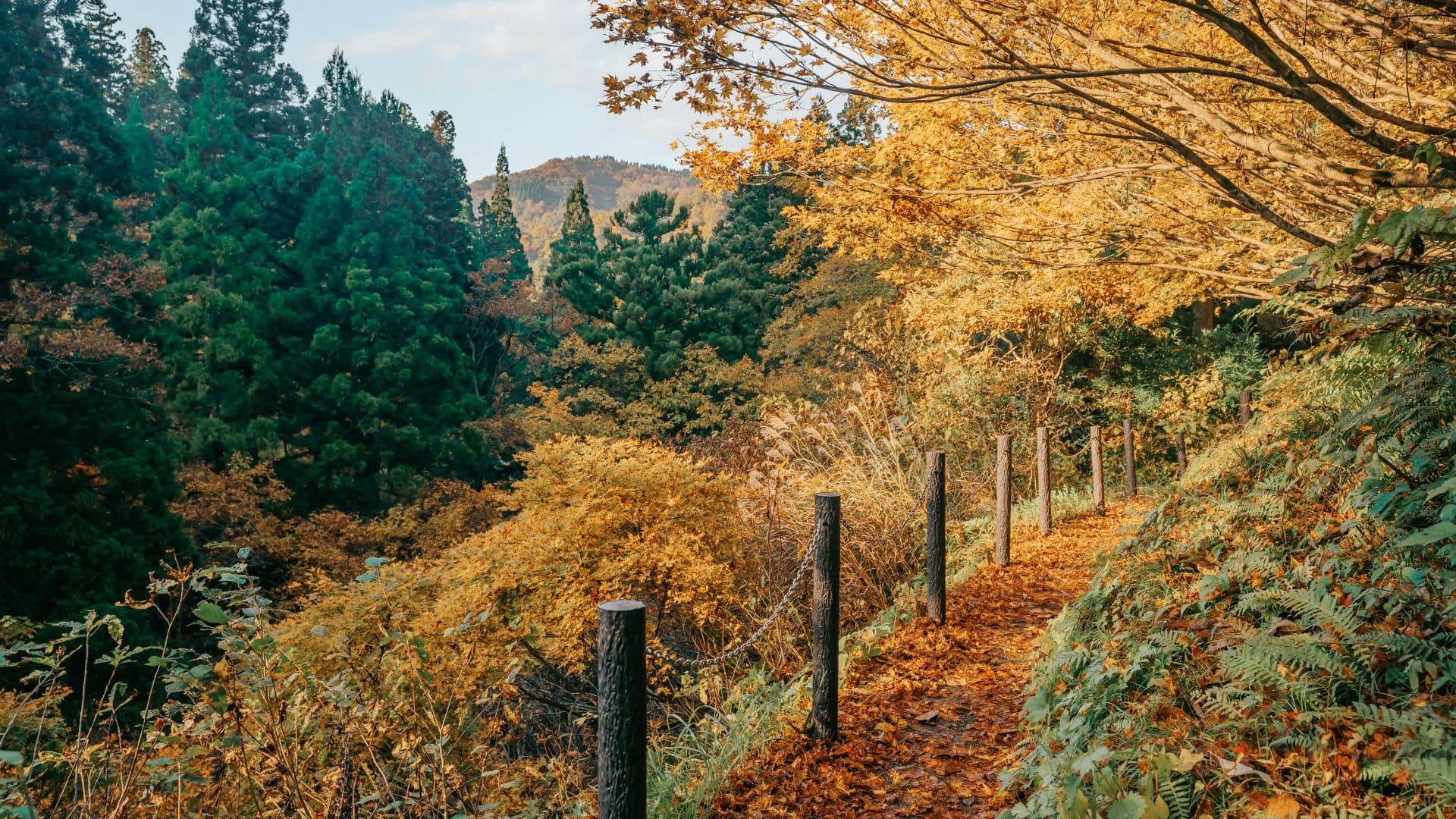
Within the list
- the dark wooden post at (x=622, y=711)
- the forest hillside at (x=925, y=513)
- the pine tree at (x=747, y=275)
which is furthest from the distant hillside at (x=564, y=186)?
the dark wooden post at (x=622, y=711)

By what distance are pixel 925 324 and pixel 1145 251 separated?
287 inches

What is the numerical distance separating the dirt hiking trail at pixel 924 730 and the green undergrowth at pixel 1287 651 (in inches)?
12.0

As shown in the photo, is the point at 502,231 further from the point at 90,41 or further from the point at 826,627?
the point at 826,627

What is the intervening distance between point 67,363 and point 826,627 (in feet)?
54.5

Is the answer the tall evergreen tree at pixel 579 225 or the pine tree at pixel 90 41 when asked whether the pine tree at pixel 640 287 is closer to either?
the tall evergreen tree at pixel 579 225

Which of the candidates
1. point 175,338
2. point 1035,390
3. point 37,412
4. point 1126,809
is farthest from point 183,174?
point 1126,809

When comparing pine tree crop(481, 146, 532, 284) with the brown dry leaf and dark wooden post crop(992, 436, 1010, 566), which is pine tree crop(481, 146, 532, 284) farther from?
the brown dry leaf

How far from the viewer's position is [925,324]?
13.7 m

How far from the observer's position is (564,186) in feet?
260

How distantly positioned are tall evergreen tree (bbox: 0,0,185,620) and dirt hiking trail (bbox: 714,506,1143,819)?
47.9 ft

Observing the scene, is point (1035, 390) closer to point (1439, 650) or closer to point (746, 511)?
point (746, 511)

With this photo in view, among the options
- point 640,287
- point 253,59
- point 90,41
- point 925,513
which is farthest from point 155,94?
point 925,513

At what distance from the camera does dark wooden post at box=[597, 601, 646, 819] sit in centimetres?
272


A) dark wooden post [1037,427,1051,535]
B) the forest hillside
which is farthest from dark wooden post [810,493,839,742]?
dark wooden post [1037,427,1051,535]
